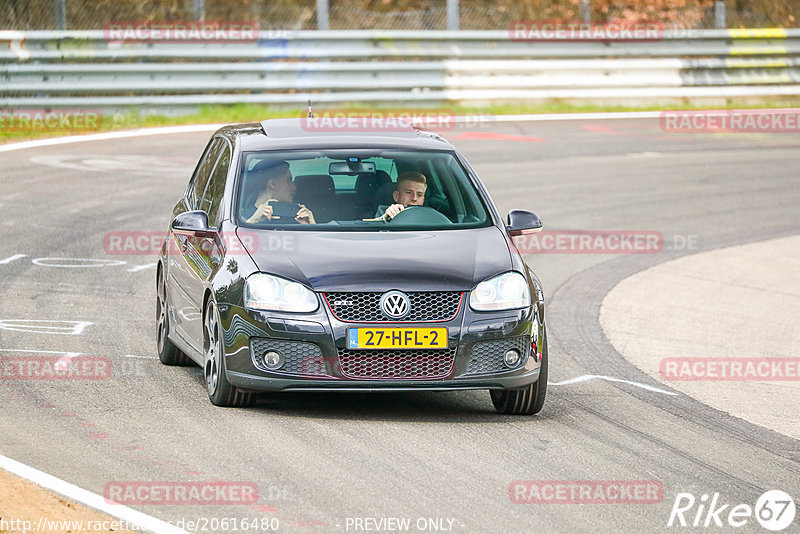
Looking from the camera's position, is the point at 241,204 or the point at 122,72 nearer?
the point at 241,204

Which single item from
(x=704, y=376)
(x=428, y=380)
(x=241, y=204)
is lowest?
(x=704, y=376)

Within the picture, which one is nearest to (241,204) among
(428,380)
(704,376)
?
(428,380)

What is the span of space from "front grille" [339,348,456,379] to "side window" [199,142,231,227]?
1.58 m

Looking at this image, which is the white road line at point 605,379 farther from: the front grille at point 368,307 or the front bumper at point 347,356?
the front grille at point 368,307

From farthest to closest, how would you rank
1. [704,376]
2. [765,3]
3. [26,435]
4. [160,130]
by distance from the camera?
[765,3]
[160,130]
[704,376]
[26,435]

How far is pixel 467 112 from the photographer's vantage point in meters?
26.2

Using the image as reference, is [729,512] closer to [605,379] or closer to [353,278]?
[353,278]

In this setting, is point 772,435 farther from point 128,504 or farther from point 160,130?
point 160,130

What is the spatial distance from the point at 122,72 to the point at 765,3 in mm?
17425

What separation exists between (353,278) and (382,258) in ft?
0.90

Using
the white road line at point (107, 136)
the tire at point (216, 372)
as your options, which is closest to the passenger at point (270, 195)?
the tire at point (216, 372)

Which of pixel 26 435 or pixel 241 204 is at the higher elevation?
pixel 241 204

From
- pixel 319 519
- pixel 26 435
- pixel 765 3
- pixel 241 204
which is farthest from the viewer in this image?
pixel 765 3

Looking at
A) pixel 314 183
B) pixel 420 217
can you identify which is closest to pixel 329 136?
pixel 314 183
